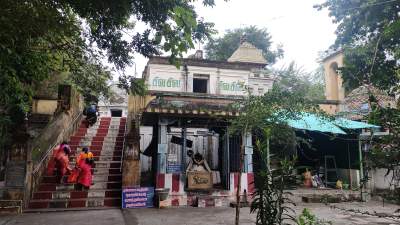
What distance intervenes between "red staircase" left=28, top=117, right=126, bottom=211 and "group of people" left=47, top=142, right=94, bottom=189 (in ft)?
0.79

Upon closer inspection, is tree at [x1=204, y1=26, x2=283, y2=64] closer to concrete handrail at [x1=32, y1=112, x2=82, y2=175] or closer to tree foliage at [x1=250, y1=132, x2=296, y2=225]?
concrete handrail at [x1=32, y1=112, x2=82, y2=175]

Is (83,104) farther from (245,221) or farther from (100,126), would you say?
(245,221)

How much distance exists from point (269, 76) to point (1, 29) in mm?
18826

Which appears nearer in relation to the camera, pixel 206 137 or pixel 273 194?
pixel 273 194

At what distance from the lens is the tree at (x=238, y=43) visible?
32.4m

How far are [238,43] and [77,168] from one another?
2399cm

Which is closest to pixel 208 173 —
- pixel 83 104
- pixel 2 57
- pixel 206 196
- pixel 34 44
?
pixel 206 196

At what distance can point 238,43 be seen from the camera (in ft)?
106

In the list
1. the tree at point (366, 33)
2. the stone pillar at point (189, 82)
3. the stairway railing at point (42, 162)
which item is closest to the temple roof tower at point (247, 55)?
the stone pillar at point (189, 82)

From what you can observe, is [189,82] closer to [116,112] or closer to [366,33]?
[116,112]

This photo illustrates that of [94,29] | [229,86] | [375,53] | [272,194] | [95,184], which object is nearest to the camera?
[375,53]

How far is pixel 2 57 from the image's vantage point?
5.87 metres

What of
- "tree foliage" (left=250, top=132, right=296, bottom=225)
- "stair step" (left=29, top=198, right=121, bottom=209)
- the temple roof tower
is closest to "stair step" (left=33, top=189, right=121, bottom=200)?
"stair step" (left=29, top=198, right=121, bottom=209)

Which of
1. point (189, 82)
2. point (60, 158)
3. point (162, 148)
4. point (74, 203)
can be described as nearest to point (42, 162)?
point (60, 158)
